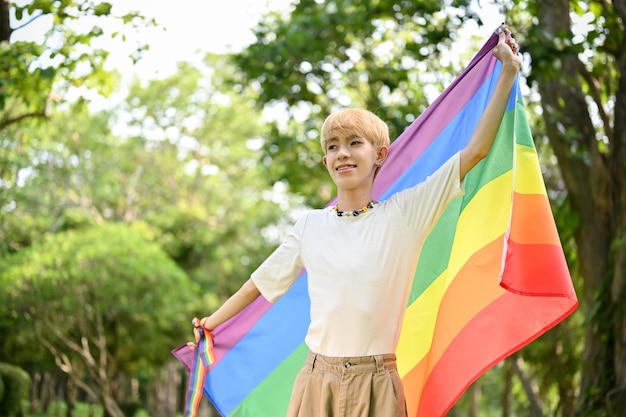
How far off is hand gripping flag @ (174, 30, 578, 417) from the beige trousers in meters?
0.53

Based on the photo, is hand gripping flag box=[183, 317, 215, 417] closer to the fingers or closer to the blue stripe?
the blue stripe

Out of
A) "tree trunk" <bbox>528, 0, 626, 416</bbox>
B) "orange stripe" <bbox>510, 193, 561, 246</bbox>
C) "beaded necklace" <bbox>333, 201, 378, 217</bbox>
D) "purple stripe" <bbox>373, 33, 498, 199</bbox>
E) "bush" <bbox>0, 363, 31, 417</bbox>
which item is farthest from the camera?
"bush" <bbox>0, 363, 31, 417</bbox>

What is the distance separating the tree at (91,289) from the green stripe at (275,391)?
1404cm

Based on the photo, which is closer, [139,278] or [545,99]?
[545,99]

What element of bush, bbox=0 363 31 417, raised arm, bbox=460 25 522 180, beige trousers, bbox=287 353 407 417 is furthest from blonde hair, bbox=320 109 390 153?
bush, bbox=0 363 31 417

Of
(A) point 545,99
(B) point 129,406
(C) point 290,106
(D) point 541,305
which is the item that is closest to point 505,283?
(D) point 541,305

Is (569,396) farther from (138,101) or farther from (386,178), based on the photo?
(138,101)

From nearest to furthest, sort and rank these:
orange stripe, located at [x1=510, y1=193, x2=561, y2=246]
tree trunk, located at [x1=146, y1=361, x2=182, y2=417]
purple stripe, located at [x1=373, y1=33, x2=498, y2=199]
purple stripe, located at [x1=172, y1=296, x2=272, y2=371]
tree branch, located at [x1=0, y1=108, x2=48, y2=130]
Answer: orange stripe, located at [x1=510, y1=193, x2=561, y2=246]
purple stripe, located at [x1=373, y1=33, x2=498, y2=199]
purple stripe, located at [x1=172, y1=296, x2=272, y2=371]
tree branch, located at [x1=0, y1=108, x2=48, y2=130]
tree trunk, located at [x1=146, y1=361, x2=182, y2=417]

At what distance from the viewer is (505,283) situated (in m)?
2.87

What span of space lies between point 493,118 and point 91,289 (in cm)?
1706

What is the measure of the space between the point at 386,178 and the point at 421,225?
918 mm

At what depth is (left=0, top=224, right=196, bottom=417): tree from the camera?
59.1 ft

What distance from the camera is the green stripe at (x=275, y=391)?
3988 mm

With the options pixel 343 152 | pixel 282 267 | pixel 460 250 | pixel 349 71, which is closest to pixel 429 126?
pixel 460 250
